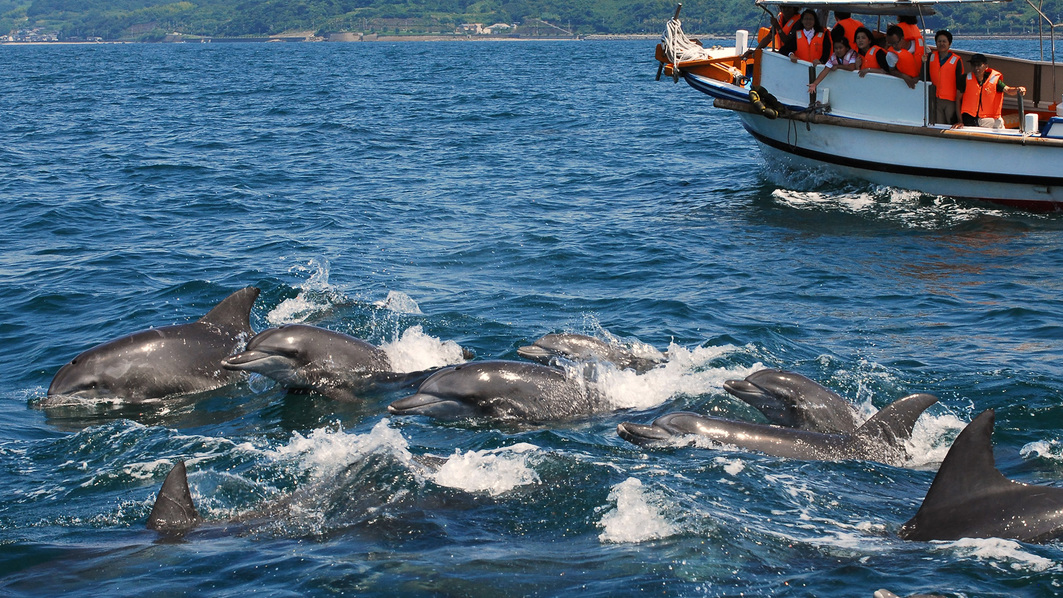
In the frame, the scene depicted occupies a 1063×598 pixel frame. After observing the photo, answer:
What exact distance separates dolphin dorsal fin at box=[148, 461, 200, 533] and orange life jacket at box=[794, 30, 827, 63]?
1668 cm

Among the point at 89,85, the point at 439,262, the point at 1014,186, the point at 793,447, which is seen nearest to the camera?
the point at 793,447

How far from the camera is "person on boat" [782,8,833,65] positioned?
20.7m

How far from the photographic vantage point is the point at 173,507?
24.4ft

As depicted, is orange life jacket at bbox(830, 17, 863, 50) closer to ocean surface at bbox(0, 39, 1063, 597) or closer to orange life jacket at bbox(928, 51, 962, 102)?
orange life jacket at bbox(928, 51, 962, 102)

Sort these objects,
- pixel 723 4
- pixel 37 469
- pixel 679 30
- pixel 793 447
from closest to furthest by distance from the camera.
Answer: pixel 793 447
pixel 37 469
pixel 679 30
pixel 723 4

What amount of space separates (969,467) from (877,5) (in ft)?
50.2

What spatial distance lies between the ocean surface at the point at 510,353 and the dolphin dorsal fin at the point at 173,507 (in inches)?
6.9

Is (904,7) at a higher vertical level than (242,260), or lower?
higher

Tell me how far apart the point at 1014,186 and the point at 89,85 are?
176ft

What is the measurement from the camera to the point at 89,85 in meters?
59.4

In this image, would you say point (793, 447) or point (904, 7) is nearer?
point (793, 447)

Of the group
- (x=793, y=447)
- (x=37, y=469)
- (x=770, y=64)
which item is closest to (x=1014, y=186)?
(x=770, y=64)

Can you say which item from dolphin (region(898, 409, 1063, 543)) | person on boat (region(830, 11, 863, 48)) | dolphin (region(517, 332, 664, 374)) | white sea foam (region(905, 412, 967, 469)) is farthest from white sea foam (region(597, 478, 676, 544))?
person on boat (region(830, 11, 863, 48))

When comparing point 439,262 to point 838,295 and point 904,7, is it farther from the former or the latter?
point 904,7
